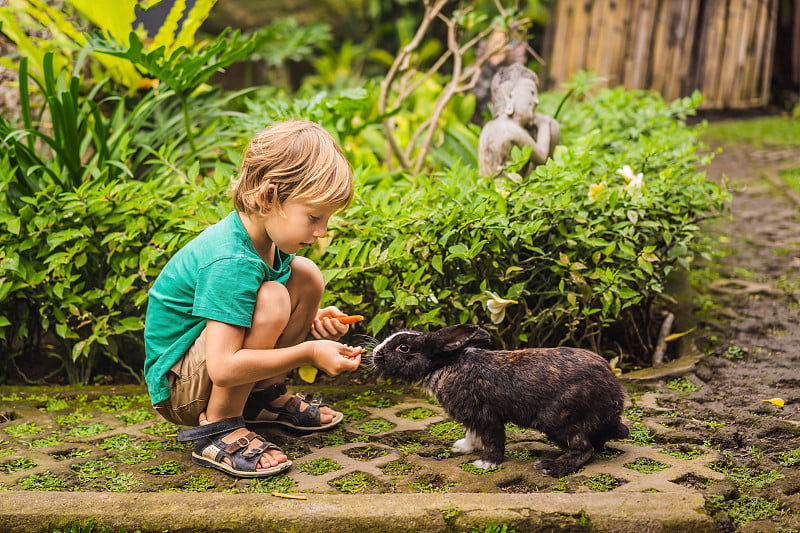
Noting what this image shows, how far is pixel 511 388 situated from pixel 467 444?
31 centimetres

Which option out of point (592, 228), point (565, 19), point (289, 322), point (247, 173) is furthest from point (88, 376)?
point (565, 19)

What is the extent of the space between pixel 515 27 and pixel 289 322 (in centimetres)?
354

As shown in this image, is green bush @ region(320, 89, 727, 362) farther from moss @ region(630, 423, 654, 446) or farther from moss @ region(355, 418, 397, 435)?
moss @ region(630, 423, 654, 446)

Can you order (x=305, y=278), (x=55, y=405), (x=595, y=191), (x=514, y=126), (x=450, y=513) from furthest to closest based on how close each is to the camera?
(x=514, y=126)
(x=595, y=191)
(x=55, y=405)
(x=305, y=278)
(x=450, y=513)

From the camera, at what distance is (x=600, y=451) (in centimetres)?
273

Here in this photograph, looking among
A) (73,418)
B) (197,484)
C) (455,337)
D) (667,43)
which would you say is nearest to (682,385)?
(455,337)

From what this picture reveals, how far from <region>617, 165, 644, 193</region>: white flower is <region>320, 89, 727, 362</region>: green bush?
0.02m

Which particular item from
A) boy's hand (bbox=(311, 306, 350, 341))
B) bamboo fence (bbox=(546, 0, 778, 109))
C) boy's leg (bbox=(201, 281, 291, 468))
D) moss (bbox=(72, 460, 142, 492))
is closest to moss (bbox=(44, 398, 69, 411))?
moss (bbox=(72, 460, 142, 492))

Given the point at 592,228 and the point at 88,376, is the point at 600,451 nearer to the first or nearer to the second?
the point at 592,228

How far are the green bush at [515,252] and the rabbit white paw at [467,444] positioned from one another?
26.4 inches

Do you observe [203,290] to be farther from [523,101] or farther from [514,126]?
[523,101]

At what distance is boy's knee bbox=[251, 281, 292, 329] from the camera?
2545 mm

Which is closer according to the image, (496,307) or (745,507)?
(745,507)

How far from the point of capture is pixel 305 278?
2814mm
